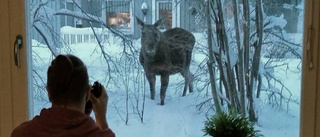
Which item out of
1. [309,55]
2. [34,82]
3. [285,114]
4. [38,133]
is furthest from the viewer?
[34,82]

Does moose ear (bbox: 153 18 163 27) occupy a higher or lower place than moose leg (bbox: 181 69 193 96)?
higher

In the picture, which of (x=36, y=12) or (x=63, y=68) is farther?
(x=36, y=12)

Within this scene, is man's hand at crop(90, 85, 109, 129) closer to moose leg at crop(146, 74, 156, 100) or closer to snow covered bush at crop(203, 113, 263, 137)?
snow covered bush at crop(203, 113, 263, 137)

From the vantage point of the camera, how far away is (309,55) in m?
2.06

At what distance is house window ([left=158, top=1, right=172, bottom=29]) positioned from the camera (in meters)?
2.25

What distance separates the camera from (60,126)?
1.45m

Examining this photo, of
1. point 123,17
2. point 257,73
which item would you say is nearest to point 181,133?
point 257,73

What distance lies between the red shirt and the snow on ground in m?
0.83

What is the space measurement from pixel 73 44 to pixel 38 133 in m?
0.93

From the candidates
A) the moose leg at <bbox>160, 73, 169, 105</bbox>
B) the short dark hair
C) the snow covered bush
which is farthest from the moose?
the short dark hair

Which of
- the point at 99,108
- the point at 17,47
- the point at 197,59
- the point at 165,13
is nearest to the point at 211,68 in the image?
the point at 197,59

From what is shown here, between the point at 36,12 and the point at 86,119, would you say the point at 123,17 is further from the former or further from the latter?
the point at 86,119

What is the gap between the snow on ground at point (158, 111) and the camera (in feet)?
7.36

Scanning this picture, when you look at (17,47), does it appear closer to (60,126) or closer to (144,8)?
(144,8)
